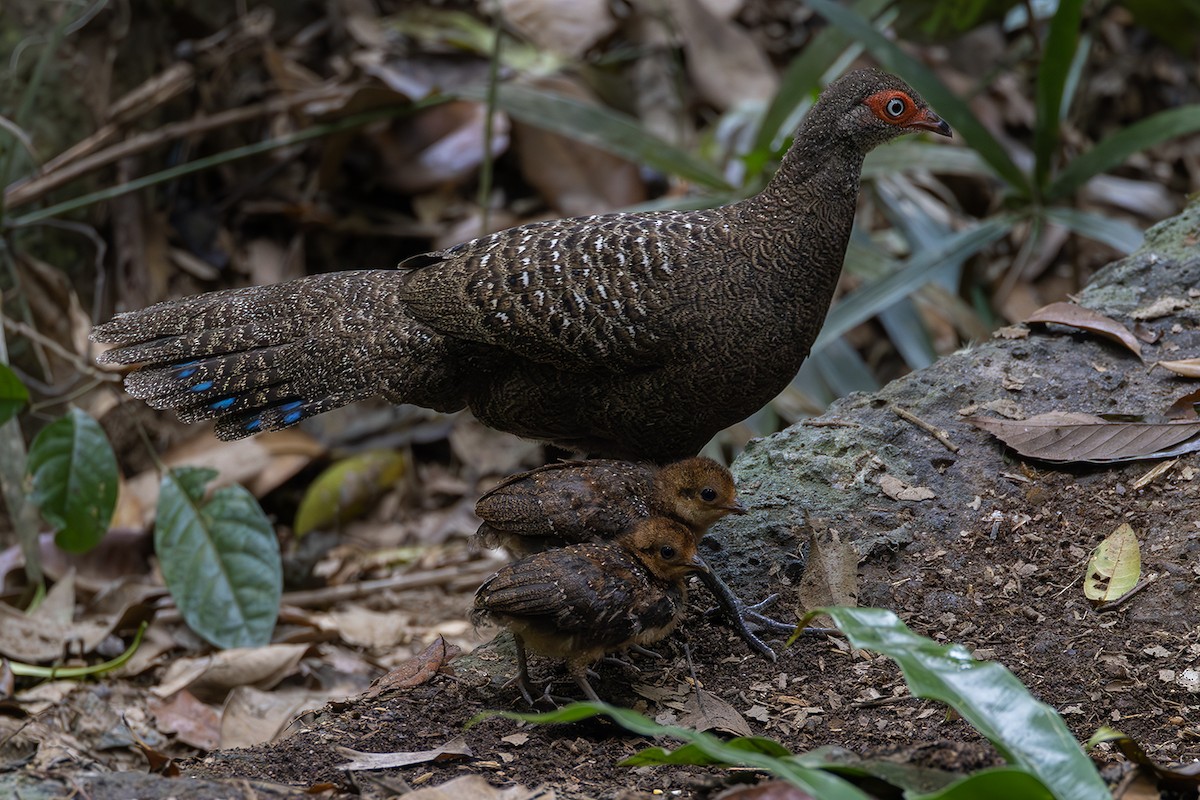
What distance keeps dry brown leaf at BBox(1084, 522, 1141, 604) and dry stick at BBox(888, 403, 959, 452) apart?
0.63 meters

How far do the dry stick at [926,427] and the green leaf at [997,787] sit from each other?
2.00 meters

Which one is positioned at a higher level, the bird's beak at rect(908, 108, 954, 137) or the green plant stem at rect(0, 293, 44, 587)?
the bird's beak at rect(908, 108, 954, 137)

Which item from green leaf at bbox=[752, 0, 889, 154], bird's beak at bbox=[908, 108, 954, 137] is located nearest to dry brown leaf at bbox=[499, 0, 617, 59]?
green leaf at bbox=[752, 0, 889, 154]

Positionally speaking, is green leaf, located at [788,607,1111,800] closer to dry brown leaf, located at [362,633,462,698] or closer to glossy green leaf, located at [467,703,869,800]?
glossy green leaf, located at [467,703,869,800]

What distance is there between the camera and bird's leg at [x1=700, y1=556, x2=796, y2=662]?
3.61 m

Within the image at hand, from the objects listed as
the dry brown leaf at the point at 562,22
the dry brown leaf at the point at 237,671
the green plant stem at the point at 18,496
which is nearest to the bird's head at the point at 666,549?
the dry brown leaf at the point at 237,671

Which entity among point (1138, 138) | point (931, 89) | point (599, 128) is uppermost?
point (931, 89)

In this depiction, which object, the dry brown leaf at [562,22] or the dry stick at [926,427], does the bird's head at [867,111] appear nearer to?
the dry stick at [926,427]

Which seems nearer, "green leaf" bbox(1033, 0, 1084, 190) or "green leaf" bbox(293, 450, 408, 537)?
"green leaf" bbox(1033, 0, 1084, 190)

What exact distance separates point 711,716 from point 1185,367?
6.81ft

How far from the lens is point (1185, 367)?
13.7 ft

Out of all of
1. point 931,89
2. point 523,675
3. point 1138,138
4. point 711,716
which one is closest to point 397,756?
point 523,675

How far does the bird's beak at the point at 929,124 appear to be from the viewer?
405 cm

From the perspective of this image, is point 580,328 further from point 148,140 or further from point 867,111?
point 148,140
